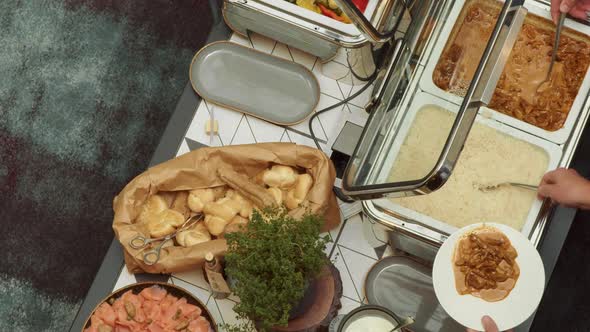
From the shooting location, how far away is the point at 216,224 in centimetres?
231

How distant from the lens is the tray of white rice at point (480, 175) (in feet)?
7.32

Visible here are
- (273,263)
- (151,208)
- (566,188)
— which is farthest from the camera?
(151,208)

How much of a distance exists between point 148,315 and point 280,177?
0.62 m

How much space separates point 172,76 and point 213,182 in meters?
1.38

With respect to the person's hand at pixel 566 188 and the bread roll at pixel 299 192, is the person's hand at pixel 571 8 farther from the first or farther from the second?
the bread roll at pixel 299 192

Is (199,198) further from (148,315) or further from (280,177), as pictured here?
(148,315)

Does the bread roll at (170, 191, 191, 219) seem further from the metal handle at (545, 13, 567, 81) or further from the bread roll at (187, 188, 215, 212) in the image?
the metal handle at (545, 13, 567, 81)

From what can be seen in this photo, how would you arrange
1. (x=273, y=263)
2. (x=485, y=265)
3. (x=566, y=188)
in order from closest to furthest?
(x=273, y=263) → (x=485, y=265) → (x=566, y=188)

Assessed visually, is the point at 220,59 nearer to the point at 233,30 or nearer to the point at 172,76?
the point at 233,30

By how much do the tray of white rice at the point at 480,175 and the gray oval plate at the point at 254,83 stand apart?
0.50m

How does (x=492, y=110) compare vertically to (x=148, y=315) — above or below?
above

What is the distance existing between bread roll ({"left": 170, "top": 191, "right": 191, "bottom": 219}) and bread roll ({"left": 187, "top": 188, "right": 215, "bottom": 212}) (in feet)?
0.15

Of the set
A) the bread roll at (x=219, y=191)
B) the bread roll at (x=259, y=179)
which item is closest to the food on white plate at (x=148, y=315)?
the bread roll at (x=219, y=191)

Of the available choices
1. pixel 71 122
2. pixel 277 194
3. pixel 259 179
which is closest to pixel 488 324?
pixel 277 194
